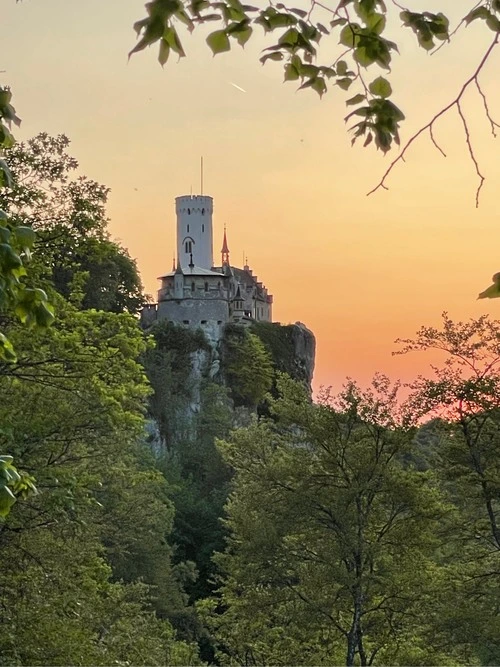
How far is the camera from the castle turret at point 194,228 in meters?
96.8

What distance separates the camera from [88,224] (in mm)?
15445

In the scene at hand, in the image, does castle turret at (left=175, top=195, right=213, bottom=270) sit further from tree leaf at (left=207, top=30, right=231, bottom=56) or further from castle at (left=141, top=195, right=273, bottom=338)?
tree leaf at (left=207, top=30, right=231, bottom=56)

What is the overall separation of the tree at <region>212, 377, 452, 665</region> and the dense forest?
0.04 m

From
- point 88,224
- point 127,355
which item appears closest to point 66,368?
point 127,355

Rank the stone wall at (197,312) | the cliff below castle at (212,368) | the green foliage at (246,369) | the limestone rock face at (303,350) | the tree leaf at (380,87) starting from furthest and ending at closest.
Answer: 1. the limestone rock face at (303,350)
2. the stone wall at (197,312)
3. the green foliage at (246,369)
4. the cliff below castle at (212,368)
5. the tree leaf at (380,87)

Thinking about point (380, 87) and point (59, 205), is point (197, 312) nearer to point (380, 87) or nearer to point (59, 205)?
point (59, 205)

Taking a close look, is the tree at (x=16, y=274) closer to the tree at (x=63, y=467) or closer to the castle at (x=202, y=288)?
the tree at (x=63, y=467)

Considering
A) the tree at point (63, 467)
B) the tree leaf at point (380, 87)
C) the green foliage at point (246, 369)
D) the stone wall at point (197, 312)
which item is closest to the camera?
the tree leaf at point (380, 87)

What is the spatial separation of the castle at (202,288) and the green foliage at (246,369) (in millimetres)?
2204

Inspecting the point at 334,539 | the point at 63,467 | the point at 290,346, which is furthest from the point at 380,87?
the point at 290,346

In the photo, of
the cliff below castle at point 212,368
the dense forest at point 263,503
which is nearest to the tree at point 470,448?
the dense forest at point 263,503

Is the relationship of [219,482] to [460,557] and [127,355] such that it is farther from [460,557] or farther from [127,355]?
[127,355]

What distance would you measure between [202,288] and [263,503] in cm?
5485

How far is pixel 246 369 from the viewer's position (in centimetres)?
6800
